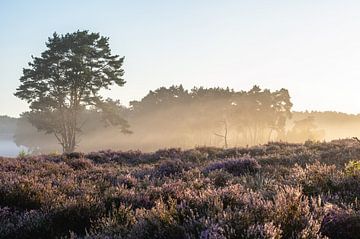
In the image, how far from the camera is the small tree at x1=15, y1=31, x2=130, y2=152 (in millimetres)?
46188

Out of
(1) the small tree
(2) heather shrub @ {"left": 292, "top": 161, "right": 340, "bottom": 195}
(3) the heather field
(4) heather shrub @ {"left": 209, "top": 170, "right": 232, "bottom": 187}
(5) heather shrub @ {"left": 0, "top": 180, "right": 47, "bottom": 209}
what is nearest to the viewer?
(3) the heather field

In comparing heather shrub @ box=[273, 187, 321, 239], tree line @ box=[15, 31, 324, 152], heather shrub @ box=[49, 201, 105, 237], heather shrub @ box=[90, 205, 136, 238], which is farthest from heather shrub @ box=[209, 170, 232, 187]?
tree line @ box=[15, 31, 324, 152]

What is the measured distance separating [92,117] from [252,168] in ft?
373

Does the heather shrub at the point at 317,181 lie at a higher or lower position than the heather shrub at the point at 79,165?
higher

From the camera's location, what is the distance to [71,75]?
4588 centimetres

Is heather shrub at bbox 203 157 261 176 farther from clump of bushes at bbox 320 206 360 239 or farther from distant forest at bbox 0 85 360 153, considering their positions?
distant forest at bbox 0 85 360 153

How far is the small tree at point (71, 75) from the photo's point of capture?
152 feet

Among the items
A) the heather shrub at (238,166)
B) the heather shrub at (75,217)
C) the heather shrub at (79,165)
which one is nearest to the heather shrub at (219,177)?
the heather shrub at (238,166)

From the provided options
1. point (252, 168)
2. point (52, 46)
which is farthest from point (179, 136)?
point (252, 168)

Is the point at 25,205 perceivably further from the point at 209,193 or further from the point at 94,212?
the point at 209,193

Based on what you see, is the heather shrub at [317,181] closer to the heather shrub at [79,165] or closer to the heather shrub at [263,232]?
the heather shrub at [263,232]

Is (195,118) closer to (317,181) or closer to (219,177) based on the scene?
(219,177)

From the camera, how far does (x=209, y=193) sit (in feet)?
16.3

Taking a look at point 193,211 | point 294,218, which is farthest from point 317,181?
point 294,218
